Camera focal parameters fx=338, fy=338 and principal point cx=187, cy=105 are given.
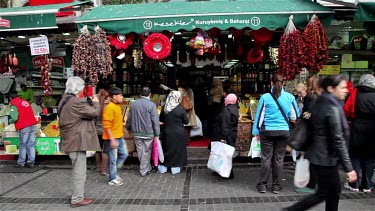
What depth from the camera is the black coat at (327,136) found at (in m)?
3.76

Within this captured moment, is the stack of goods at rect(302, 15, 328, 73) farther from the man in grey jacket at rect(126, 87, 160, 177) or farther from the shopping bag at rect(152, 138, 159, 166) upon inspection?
the shopping bag at rect(152, 138, 159, 166)

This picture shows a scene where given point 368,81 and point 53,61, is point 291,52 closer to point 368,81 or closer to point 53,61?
point 368,81

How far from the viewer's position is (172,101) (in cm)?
702

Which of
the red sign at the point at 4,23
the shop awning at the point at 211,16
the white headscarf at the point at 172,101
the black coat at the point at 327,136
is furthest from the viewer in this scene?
the red sign at the point at 4,23

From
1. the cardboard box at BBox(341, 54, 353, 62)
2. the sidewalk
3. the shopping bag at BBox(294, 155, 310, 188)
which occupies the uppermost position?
the cardboard box at BBox(341, 54, 353, 62)

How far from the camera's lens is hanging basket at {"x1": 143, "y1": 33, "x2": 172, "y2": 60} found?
23.4 feet

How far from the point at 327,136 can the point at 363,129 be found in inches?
85.4

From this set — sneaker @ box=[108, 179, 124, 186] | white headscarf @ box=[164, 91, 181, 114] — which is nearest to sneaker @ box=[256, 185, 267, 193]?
white headscarf @ box=[164, 91, 181, 114]

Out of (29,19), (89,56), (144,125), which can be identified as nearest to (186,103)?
(144,125)

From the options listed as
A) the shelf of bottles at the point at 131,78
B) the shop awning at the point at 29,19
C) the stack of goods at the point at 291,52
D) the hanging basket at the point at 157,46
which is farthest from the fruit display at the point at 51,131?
the stack of goods at the point at 291,52

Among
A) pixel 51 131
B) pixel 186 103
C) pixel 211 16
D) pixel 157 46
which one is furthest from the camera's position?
pixel 186 103

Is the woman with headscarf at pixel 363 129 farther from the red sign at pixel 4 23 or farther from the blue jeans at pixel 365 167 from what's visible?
the red sign at pixel 4 23

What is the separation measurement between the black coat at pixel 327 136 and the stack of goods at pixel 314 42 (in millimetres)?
2634

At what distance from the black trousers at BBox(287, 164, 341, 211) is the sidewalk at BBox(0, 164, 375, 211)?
47.8 inches
